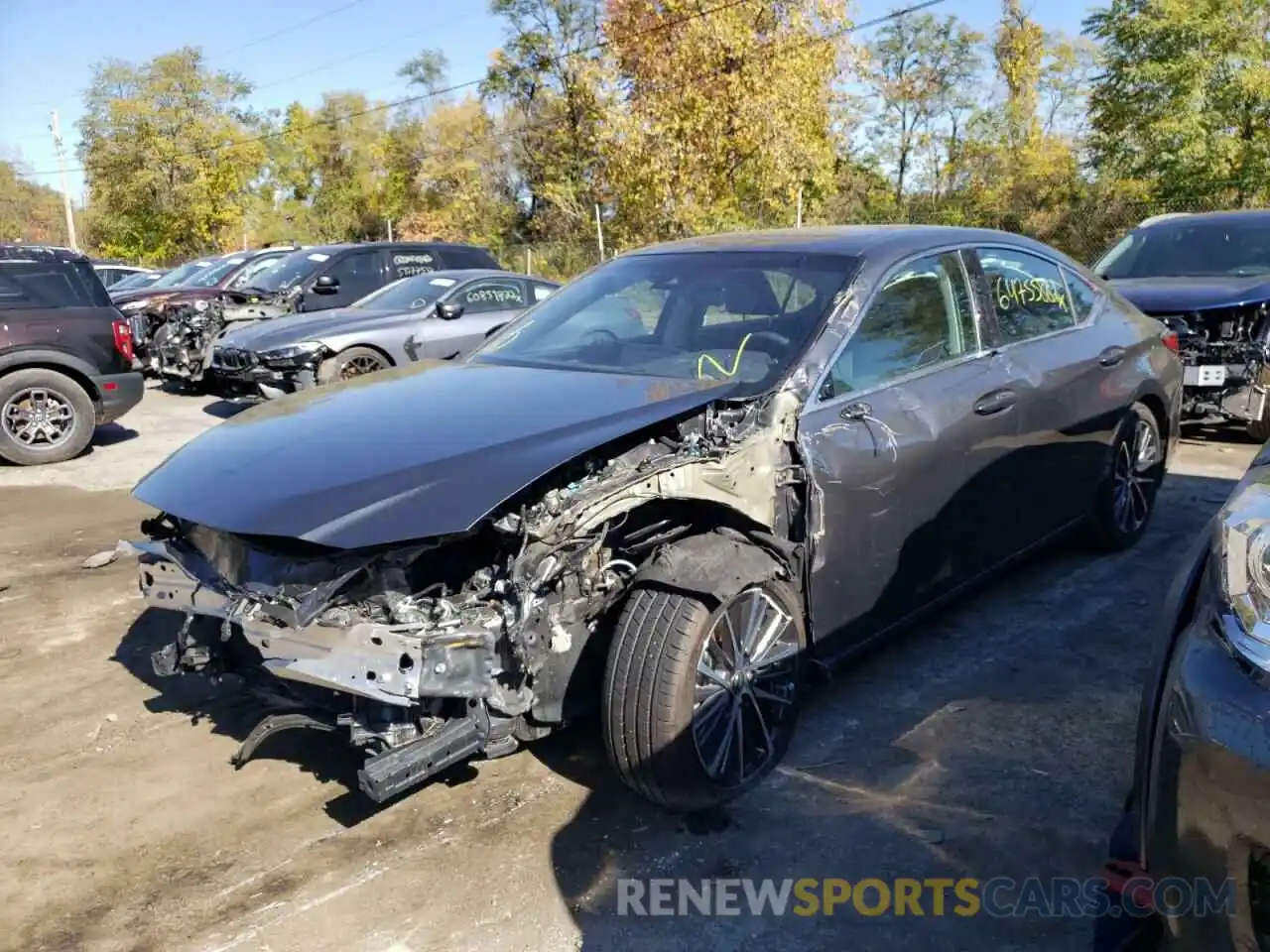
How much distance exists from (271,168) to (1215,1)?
41950 mm

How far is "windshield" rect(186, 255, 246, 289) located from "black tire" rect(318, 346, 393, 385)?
6768 mm

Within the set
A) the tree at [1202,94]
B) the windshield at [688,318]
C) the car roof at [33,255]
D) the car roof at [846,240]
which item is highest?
the tree at [1202,94]

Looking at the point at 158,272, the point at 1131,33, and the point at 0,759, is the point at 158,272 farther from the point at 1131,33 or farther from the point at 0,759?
the point at 1131,33

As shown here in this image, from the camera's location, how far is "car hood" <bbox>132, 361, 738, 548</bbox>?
276 centimetres

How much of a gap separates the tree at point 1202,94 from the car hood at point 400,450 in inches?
795

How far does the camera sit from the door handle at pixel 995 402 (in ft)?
13.2

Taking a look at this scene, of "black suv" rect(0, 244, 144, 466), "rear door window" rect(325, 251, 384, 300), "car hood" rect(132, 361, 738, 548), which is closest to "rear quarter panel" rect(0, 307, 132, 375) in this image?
"black suv" rect(0, 244, 144, 466)

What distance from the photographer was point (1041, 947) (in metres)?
2.60

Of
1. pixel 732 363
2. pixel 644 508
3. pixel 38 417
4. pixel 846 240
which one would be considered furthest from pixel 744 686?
pixel 38 417

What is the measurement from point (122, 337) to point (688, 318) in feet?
22.6

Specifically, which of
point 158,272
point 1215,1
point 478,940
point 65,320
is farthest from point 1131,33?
point 478,940

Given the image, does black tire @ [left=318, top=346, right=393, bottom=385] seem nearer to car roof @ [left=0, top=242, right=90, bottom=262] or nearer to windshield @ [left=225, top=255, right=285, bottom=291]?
car roof @ [left=0, top=242, right=90, bottom=262]

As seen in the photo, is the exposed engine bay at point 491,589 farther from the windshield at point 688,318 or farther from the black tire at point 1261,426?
the black tire at point 1261,426

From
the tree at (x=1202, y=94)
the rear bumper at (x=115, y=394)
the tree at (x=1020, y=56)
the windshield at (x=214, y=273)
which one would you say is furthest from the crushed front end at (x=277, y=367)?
the tree at (x=1020, y=56)
